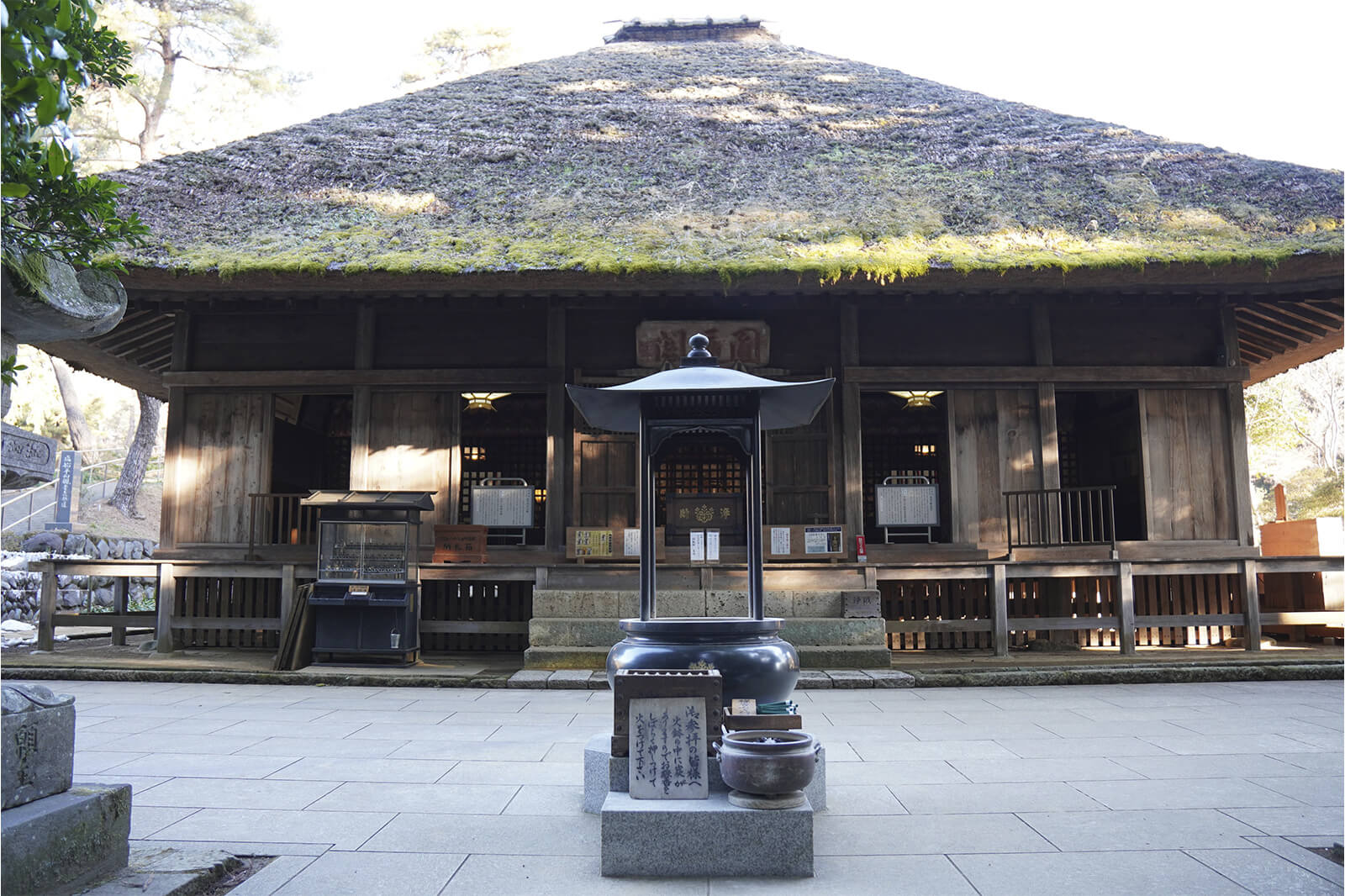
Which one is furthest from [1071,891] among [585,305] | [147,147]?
[147,147]

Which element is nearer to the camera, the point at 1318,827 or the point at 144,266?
the point at 1318,827

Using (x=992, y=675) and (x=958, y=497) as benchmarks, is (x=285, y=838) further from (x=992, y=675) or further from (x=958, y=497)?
(x=958, y=497)

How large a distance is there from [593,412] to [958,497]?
6.50 m

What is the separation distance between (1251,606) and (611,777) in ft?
27.7

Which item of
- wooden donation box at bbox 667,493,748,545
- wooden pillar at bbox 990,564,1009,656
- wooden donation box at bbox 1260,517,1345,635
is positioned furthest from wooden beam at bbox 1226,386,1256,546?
wooden donation box at bbox 667,493,748,545

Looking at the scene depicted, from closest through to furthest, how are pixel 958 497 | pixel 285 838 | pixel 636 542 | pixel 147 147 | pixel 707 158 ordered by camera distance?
pixel 285 838, pixel 636 542, pixel 958 497, pixel 707 158, pixel 147 147

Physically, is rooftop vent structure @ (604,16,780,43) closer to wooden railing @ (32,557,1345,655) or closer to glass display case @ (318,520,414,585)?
wooden railing @ (32,557,1345,655)

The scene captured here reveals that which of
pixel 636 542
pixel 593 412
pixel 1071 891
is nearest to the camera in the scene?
pixel 1071 891

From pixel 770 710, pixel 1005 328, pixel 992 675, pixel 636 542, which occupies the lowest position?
pixel 992 675

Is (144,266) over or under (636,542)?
over

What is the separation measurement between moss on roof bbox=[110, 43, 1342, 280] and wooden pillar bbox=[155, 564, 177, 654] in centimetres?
336

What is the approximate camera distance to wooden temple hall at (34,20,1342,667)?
8.82 metres

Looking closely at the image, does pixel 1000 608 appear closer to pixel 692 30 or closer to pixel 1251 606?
pixel 1251 606

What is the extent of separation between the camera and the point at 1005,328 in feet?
34.0
